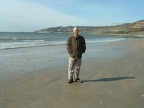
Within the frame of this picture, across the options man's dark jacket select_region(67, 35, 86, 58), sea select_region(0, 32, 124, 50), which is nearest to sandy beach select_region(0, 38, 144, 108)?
man's dark jacket select_region(67, 35, 86, 58)

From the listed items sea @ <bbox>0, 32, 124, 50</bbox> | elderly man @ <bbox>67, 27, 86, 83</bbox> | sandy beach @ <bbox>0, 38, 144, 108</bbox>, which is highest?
elderly man @ <bbox>67, 27, 86, 83</bbox>

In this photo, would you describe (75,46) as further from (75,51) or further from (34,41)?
(34,41)

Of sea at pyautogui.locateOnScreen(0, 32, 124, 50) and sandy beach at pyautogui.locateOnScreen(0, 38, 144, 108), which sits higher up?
sandy beach at pyautogui.locateOnScreen(0, 38, 144, 108)

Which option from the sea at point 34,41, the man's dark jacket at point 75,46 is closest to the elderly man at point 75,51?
the man's dark jacket at point 75,46

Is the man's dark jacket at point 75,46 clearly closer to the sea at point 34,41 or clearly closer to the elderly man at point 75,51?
the elderly man at point 75,51

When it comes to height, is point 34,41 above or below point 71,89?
below

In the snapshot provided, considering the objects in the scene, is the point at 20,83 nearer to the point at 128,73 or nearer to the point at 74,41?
the point at 74,41

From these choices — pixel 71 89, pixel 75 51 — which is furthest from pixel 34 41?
pixel 71 89

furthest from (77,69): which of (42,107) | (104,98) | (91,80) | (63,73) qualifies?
(42,107)

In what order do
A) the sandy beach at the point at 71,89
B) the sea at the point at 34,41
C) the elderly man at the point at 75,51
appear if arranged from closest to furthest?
the sandy beach at the point at 71,89, the elderly man at the point at 75,51, the sea at the point at 34,41

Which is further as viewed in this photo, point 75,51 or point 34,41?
point 34,41

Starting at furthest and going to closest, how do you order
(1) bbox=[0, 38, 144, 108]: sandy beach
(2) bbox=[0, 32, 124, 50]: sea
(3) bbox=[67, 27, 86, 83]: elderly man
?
(2) bbox=[0, 32, 124, 50]: sea, (3) bbox=[67, 27, 86, 83]: elderly man, (1) bbox=[0, 38, 144, 108]: sandy beach

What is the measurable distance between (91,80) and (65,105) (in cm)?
315

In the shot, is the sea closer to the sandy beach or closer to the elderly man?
the sandy beach
